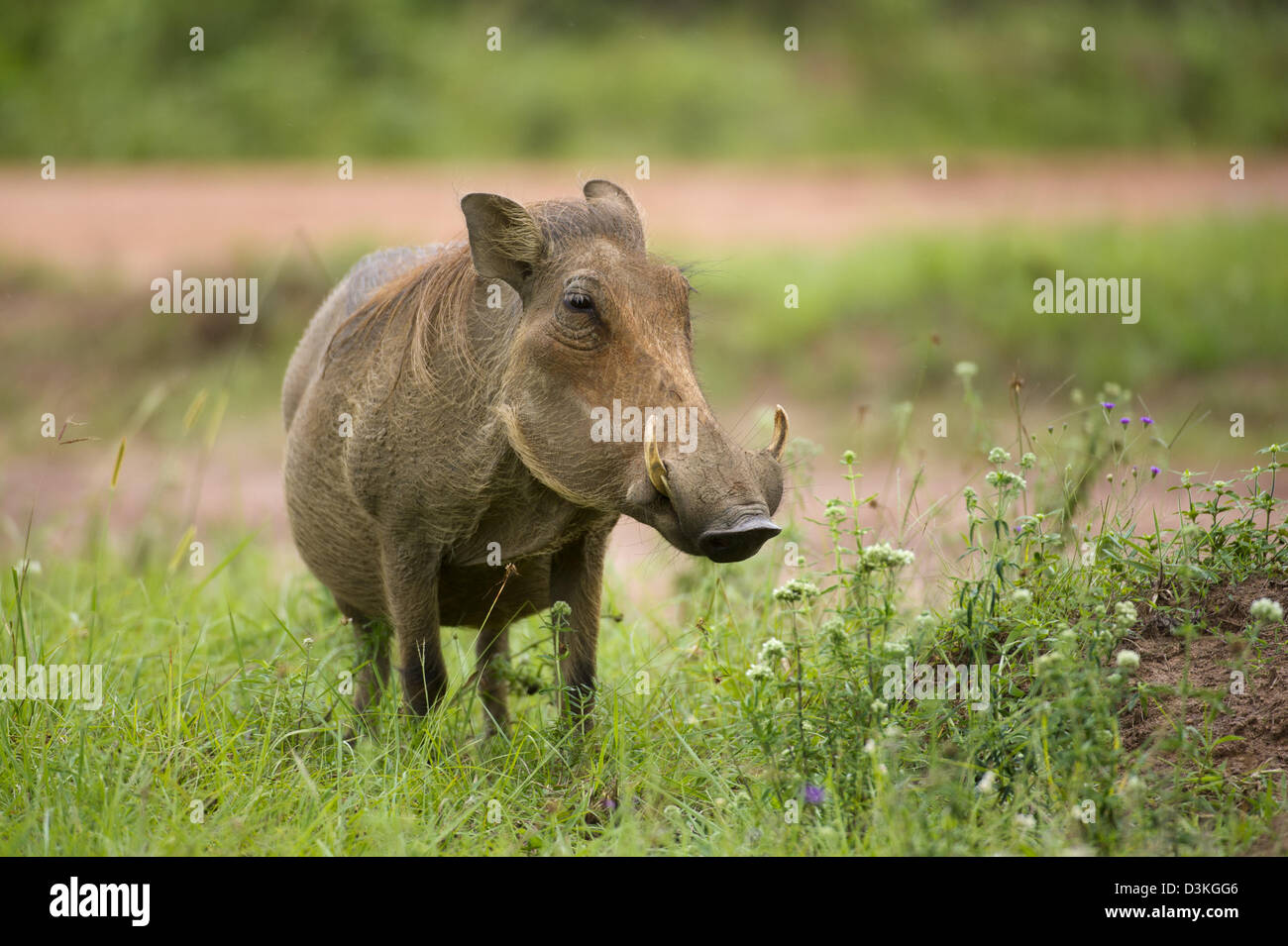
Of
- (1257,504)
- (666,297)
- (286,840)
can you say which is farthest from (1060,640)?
(286,840)

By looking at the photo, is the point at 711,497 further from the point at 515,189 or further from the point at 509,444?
the point at 515,189

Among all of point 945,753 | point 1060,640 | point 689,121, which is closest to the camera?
point 1060,640

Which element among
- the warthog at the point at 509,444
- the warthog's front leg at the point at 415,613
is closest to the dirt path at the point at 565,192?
the warthog at the point at 509,444

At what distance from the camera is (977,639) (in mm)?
3330

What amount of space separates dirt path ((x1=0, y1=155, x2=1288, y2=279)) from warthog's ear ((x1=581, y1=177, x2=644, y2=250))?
630 cm

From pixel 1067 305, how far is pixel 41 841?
6.79 meters

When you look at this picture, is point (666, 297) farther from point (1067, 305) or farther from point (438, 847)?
point (1067, 305)

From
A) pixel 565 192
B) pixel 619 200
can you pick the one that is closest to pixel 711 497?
pixel 619 200

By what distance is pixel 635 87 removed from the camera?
1391 centimetres

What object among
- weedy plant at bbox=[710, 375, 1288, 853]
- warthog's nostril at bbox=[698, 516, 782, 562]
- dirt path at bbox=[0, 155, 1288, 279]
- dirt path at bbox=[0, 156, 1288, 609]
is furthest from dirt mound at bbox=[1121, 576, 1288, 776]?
dirt path at bbox=[0, 155, 1288, 279]

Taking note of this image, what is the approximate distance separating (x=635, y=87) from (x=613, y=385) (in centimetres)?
1128

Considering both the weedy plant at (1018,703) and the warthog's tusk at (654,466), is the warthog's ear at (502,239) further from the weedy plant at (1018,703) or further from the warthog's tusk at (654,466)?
the weedy plant at (1018,703)
